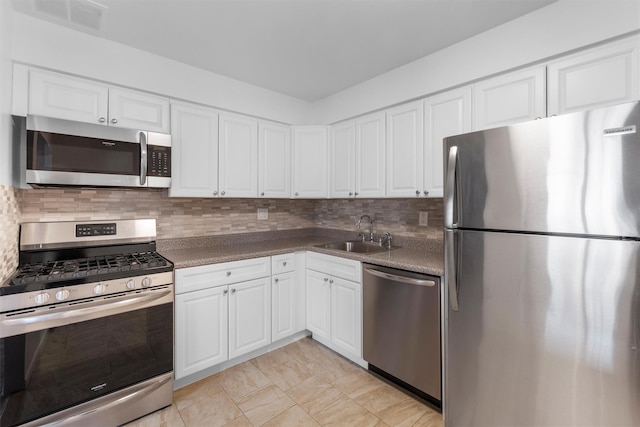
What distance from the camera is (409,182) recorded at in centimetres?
229

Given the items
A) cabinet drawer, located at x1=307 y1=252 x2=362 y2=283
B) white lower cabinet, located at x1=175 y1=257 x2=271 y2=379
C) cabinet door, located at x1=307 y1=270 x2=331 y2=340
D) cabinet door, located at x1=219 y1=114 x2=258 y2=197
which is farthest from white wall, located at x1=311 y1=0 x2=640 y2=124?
white lower cabinet, located at x1=175 y1=257 x2=271 y2=379

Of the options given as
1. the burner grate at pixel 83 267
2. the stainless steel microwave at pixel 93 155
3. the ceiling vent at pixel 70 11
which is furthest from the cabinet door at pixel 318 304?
the ceiling vent at pixel 70 11

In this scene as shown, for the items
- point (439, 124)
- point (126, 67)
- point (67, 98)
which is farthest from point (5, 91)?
point (439, 124)

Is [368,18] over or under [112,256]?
over

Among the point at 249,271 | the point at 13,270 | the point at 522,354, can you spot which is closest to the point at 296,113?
the point at 249,271

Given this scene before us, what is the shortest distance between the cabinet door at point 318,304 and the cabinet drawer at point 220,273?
43 centimetres

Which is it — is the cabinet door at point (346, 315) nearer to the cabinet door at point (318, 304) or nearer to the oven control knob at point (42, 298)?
the cabinet door at point (318, 304)

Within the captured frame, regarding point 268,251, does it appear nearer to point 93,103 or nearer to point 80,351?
point 80,351

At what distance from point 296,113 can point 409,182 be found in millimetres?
1472

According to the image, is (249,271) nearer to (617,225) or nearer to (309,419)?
(309,419)

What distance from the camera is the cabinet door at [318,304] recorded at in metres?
2.51

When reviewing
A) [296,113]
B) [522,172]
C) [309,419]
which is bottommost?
[309,419]

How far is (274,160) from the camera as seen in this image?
2.88 m

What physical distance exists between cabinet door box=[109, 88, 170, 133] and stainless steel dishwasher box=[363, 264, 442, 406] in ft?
6.24
